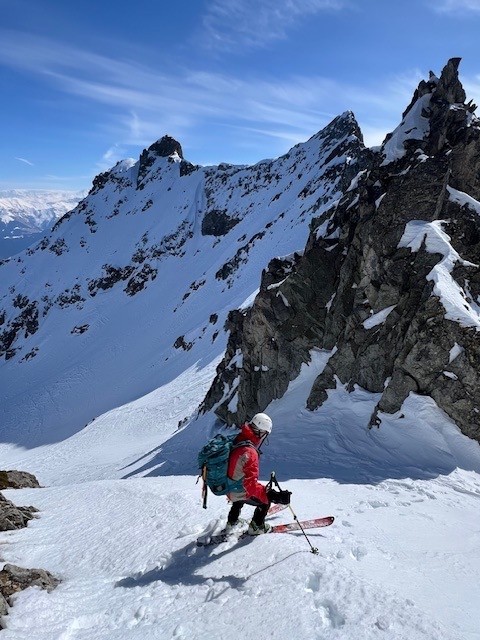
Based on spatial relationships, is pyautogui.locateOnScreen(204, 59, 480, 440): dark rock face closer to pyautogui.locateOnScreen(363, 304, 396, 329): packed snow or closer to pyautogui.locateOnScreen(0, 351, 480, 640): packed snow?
pyautogui.locateOnScreen(363, 304, 396, 329): packed snow

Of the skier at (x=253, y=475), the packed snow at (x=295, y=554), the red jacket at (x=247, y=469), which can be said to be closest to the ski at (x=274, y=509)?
the packed snow at (x=295, y=554)

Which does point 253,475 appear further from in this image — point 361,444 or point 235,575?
point 361,444

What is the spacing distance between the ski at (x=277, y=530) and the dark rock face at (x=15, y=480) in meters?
11.8

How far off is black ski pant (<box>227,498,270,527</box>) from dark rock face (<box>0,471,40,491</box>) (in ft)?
39.1

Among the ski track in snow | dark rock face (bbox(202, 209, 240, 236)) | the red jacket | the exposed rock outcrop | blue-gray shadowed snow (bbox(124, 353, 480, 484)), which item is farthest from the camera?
dark rock face (bbox(202, 209, 240, 236))

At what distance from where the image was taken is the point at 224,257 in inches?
2987

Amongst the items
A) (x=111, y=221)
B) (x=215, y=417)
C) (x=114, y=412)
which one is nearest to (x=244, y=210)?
(x=111, y=221)

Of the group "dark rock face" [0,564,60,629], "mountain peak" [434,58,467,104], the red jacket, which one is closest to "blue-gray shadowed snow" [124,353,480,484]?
the red jacket

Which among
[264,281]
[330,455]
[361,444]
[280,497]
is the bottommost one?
[330,455]

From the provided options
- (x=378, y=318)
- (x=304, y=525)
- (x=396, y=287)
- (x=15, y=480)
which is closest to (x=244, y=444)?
(x=304, y=525)

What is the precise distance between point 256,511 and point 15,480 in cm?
1398

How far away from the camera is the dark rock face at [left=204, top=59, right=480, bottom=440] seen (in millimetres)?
12688

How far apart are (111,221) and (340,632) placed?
12756cm

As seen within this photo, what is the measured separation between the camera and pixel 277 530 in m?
6.67
